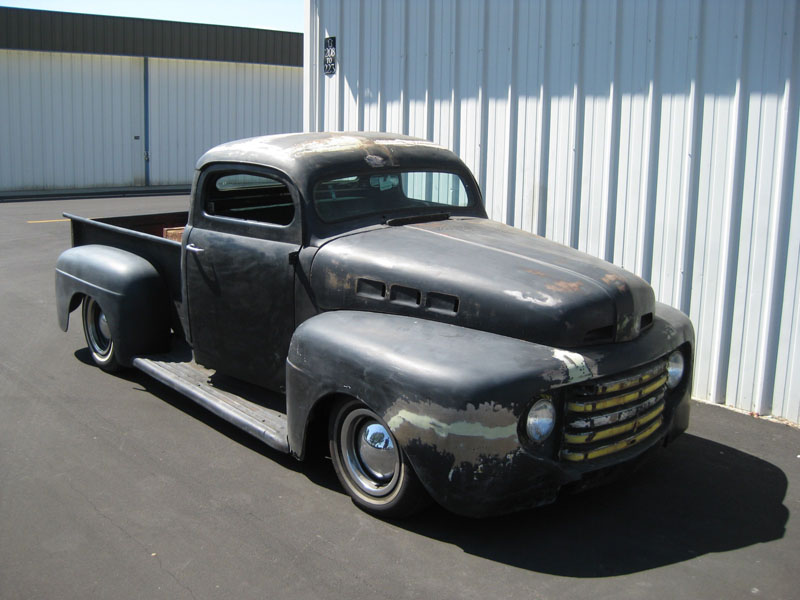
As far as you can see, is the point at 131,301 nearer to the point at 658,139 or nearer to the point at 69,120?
the point at 658,139

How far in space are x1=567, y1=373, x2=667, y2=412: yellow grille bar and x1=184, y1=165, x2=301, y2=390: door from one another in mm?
1807

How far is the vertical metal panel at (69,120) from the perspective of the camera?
21.0 metres

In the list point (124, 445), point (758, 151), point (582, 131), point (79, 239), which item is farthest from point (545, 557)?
point (79, 239)

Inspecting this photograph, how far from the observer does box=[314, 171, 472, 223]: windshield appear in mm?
4910

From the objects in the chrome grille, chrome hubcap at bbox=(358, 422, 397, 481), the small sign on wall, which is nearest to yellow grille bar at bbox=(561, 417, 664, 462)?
the chrome grille

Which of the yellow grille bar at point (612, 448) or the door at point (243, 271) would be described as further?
the door at point (243, 271)

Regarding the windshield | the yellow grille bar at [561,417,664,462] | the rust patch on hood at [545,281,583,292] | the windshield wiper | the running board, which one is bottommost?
the running board

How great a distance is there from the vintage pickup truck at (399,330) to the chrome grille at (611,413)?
11mm

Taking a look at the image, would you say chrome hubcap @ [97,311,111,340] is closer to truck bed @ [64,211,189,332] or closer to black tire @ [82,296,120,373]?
black tire @ [82,296,120,373]

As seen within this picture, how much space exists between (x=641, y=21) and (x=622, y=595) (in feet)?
14.3

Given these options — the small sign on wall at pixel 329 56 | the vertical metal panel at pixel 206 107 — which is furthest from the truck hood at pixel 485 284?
the vertical metal panel at pixel 206 107

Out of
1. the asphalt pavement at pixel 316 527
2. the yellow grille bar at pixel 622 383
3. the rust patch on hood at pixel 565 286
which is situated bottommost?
the asphalt pavement at pixel 316 527

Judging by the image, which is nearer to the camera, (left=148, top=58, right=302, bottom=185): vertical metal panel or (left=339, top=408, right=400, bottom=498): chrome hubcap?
(left=339, top=408, right=400, bottom=498): chrome hubcap

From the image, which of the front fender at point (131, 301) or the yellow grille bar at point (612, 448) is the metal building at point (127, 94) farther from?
the yellow grille bar at point (612, 448)
